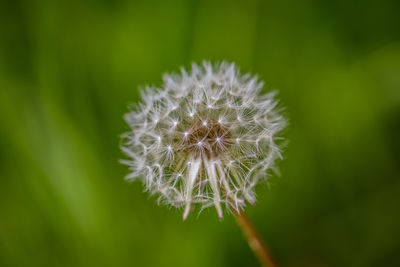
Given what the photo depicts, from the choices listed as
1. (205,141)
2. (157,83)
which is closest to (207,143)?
(205,141)

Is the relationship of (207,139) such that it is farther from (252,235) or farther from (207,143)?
(252,235)

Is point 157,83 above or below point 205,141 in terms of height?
above

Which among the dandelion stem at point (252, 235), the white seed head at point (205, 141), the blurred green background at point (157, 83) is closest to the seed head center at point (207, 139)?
the white seed head at point (205, 141)

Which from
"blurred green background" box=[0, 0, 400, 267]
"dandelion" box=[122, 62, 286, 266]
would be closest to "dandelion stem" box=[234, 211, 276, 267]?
"dandelion" box=[122, 62, 286, 266]

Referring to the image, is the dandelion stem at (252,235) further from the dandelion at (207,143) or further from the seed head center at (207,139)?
the seed head center at (207,139)

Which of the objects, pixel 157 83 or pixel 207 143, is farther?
pixel 157 83

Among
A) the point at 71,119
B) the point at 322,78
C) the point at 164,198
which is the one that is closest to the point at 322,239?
the point at 322,78

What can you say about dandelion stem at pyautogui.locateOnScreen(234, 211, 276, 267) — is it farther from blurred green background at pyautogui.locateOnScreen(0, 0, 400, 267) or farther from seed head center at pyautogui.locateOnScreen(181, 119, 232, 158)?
blurred green background at pyautogui.locateOnScreen(0, 0, 400, 267)
